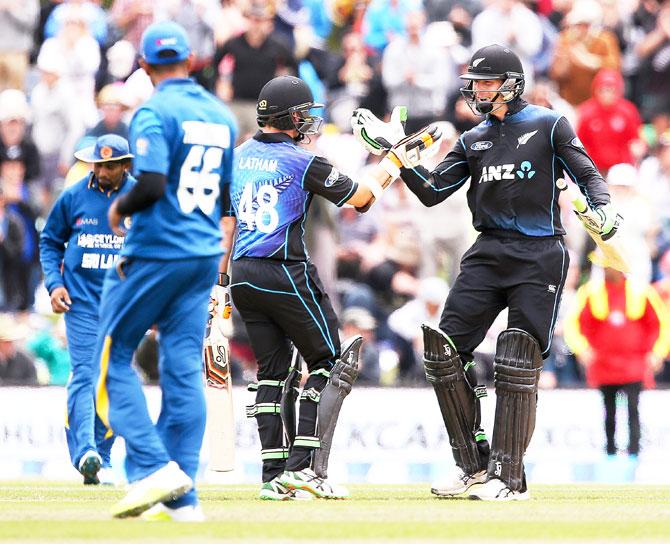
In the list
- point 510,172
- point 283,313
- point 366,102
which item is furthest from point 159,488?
point 366,102

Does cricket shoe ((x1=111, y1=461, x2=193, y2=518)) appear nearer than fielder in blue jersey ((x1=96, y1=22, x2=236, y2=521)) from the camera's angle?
Yes

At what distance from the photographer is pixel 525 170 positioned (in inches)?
401

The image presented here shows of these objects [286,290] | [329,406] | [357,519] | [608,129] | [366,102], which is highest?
[366,102]

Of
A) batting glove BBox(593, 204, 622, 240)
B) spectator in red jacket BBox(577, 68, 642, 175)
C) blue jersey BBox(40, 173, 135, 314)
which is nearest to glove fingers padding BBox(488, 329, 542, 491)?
batting glove BBox(593, 204, 622, 240)

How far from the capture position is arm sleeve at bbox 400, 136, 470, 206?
1047 centimetres

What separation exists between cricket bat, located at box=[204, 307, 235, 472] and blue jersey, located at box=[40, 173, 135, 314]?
3.60 ft

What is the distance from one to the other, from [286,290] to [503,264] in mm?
1411

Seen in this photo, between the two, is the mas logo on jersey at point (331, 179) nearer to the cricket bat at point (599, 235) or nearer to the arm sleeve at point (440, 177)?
the arm sleeve at point (440, 177)

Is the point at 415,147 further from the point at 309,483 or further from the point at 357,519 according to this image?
the point at 357,519

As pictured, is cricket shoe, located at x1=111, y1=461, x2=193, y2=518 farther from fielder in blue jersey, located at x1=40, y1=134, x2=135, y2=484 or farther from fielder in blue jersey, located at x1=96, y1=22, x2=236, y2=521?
fielder in blue jersey, located at x1=40, y1=134, x2=135, y2=484

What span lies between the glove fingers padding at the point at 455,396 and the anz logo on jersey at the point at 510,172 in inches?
42.0

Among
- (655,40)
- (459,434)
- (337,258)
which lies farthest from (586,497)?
(655,40)

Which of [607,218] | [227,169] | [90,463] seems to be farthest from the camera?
[90,463]

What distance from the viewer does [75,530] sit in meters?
7.78
